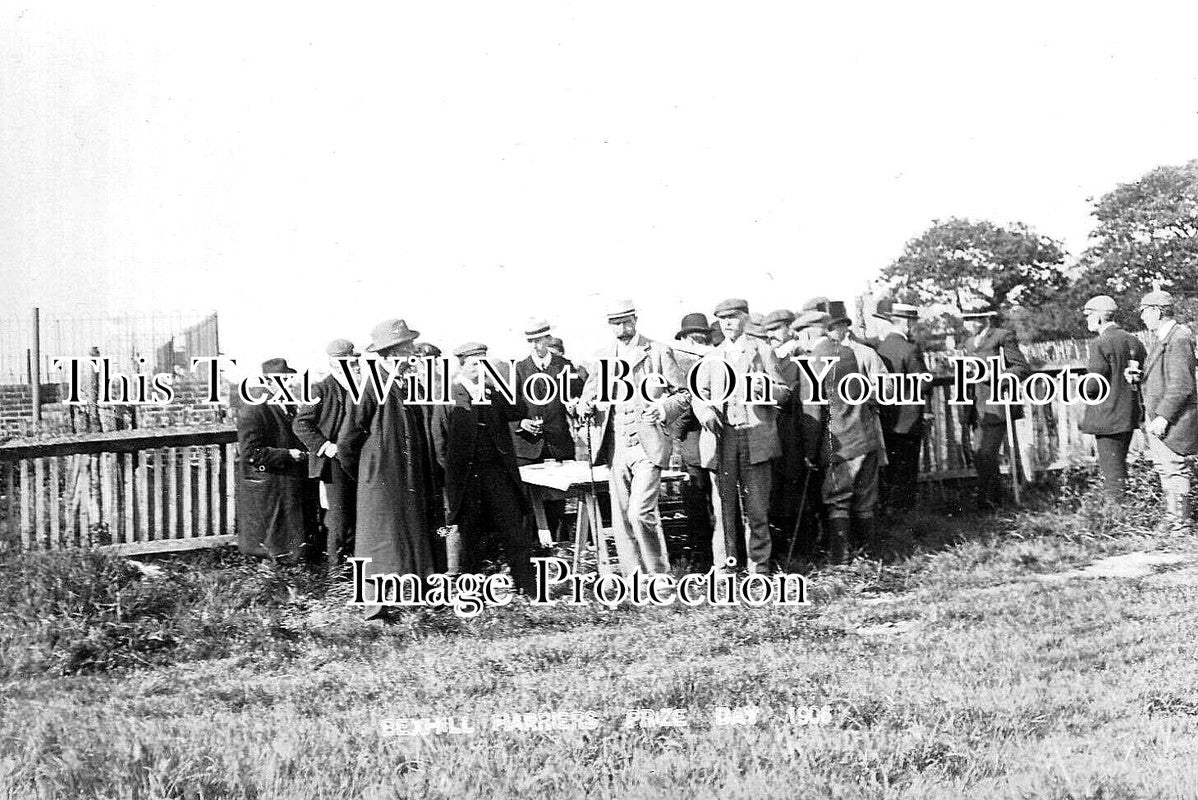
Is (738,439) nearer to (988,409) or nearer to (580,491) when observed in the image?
(580,491)

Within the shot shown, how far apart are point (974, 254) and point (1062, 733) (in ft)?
7.70

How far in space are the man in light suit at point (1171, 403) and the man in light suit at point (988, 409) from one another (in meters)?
0.69

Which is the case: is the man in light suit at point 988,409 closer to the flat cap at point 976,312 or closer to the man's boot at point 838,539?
the flat cap at point 976,312

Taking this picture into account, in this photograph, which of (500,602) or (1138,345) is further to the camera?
(1138,345)

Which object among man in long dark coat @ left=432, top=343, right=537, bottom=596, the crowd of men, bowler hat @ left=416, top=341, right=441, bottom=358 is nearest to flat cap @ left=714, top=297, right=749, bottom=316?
the crowd of men

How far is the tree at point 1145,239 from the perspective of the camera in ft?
20.2

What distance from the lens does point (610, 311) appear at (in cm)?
576

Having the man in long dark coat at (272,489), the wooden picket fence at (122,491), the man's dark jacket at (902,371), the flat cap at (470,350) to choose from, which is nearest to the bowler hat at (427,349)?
the flat cap at (470,350)

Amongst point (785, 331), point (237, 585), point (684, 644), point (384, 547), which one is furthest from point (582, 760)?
point (785, 331)

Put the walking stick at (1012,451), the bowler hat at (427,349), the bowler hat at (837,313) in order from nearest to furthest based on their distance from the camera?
the bowler hat at (427,349) < the bowler hat at (837,313) < the walking stick at (1012,451)

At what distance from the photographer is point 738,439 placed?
20.2ft

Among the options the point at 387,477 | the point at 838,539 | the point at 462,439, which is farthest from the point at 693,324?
the point at 387,477

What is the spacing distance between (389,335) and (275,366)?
538 millimetres

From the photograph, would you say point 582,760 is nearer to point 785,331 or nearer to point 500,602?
point 500,602
